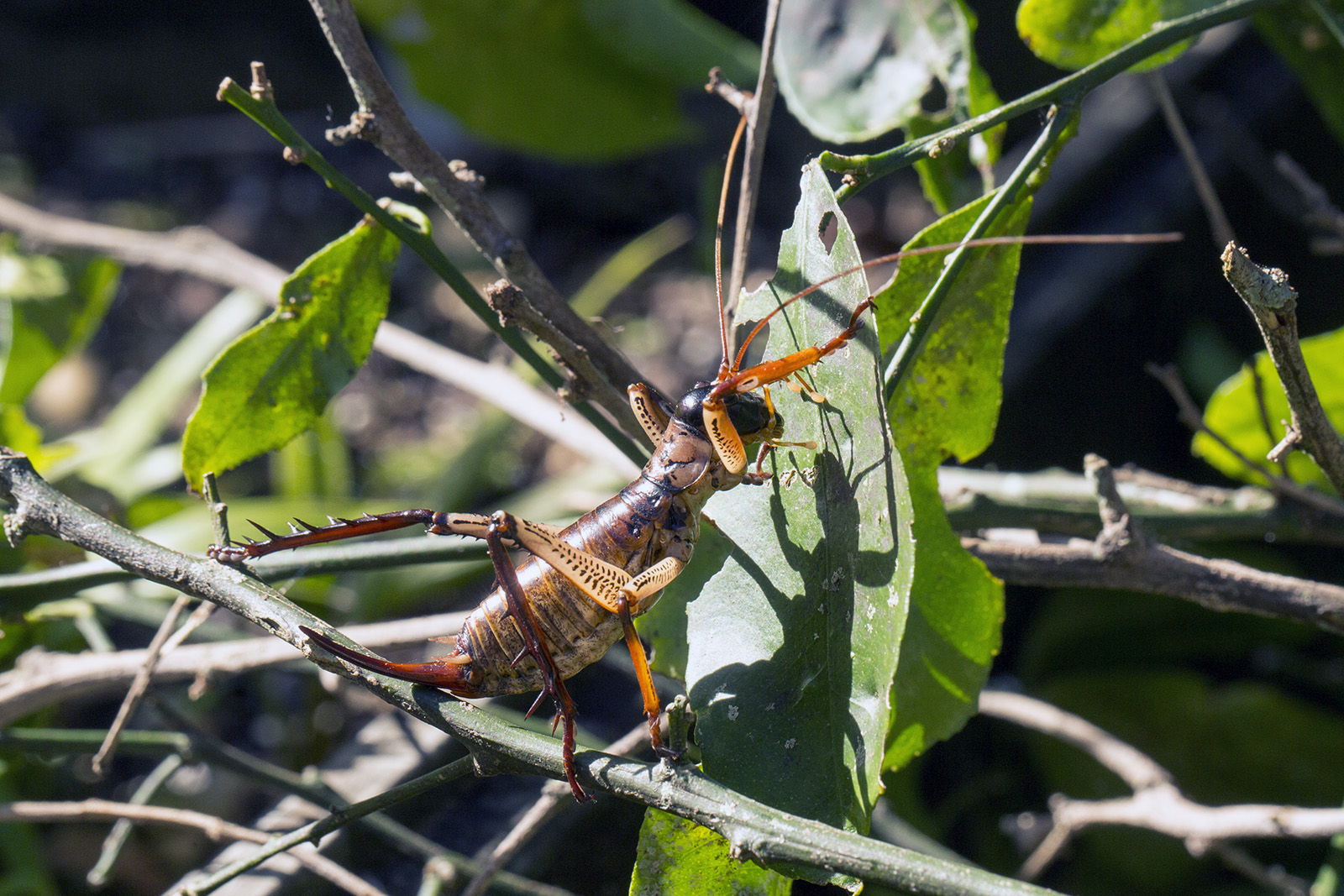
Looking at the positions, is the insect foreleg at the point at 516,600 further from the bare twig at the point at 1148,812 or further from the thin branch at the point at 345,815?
the bare twig at the point at 1148,812

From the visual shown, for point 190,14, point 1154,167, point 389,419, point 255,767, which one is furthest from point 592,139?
point 190,14

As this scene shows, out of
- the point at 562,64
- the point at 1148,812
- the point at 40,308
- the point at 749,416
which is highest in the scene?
the point at 562,64

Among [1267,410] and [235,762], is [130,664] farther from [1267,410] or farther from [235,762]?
[1267,410]

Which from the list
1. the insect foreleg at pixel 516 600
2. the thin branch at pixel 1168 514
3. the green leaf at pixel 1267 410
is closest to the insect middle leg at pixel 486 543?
the insect foreleg at pixel 516 600

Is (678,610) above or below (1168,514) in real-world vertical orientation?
above

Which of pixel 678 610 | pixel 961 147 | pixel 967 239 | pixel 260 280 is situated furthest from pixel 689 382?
pixel 967 239

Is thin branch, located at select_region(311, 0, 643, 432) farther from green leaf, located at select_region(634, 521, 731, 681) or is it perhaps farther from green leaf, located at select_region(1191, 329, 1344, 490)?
green leaf, located at select_region(1191, 329, 1344, 490)
